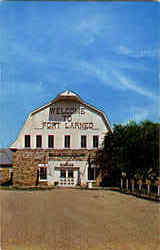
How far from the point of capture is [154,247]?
351 centimetres

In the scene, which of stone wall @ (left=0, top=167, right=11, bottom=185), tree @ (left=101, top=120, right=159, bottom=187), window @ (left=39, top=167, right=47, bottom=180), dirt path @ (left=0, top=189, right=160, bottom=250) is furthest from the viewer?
stone wall @ (left=0, top=167, right=11, bottom=185)

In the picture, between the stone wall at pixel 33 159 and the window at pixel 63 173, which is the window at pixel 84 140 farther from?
the window at pixel 63 173

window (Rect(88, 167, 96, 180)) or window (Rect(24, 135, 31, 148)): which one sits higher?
window (Rect(24, 135, 31, 148))

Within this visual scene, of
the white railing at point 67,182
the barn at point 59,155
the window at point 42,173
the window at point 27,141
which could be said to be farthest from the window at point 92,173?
the window at point 27,141

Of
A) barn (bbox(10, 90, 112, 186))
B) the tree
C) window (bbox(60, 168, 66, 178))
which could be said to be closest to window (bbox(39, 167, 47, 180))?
barn (bbox(10, 90, 112, 186))

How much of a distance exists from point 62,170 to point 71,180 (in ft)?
1.45

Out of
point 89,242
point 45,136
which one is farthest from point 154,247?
point 45,136

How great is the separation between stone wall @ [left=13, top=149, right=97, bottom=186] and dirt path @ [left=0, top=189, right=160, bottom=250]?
6271 mm

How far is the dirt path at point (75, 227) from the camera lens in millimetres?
3473

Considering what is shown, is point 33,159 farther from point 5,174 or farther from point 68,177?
point 5,174

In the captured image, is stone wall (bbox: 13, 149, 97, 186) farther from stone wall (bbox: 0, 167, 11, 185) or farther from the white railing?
stone wall (bbox: 0, 167, 11, 185)

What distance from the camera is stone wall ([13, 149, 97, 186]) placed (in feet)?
38.1

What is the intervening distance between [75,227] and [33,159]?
7670 millimetres

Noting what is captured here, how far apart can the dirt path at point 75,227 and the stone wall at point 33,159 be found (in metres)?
6.27
